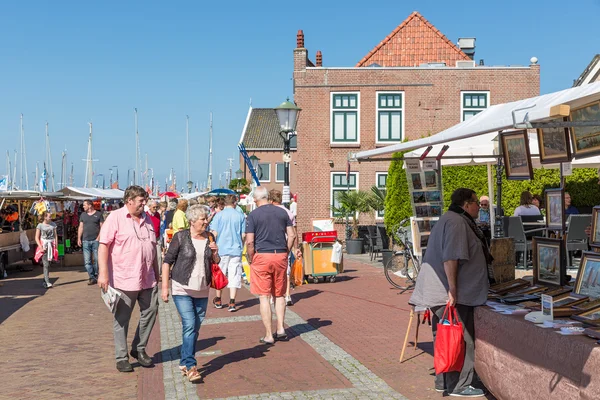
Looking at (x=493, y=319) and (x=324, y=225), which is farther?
(x=324, y=225)

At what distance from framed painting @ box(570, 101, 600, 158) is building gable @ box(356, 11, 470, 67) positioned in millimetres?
28250

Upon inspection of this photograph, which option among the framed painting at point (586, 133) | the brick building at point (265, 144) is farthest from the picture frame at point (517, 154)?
the brick building at point (265, 144)

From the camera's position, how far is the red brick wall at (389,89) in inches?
1200

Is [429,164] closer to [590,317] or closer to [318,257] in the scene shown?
[590,317]

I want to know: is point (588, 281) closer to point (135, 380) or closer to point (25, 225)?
point (135, 380)

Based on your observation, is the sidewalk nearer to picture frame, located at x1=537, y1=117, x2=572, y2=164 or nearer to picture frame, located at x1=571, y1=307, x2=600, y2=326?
picture frame, located at x1=571, y1=307, x2=600, y2=326

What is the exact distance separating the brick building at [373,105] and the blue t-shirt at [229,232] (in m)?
18.2

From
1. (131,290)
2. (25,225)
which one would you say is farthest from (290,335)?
(25,225)

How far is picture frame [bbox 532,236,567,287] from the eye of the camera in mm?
6801

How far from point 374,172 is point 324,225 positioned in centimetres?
1379

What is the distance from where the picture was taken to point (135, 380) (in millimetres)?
7613

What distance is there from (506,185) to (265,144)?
154ft

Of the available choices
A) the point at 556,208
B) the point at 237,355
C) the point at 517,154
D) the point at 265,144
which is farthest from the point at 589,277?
the point at 265,144

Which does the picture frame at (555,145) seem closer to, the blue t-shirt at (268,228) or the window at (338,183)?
the blue t-shirt at (268,228)
